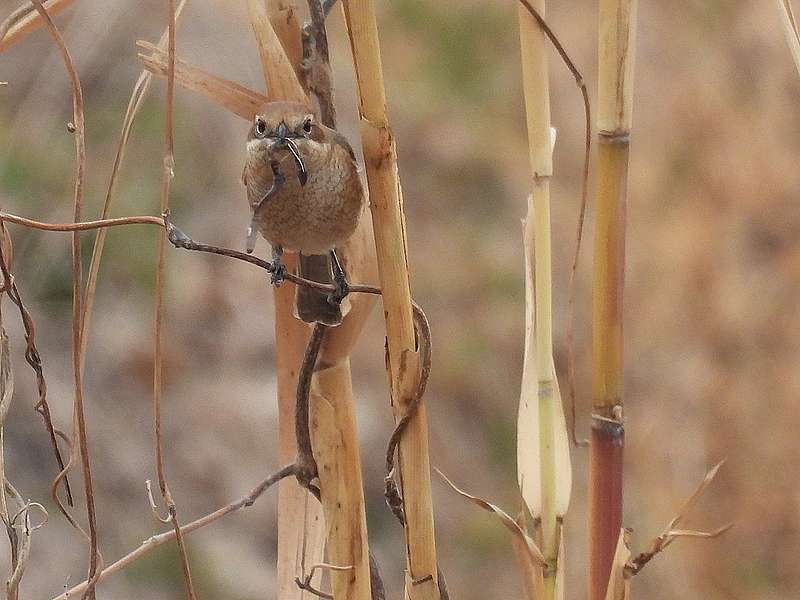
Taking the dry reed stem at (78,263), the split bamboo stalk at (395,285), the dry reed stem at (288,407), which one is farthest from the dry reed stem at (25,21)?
the split bamboo stalk at (395,285)

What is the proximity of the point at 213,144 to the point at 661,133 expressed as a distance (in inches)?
51.3

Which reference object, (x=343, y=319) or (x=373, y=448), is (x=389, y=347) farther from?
(x=373, y=448)

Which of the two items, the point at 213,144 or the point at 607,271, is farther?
the point at 213,144

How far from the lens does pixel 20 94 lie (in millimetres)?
2793

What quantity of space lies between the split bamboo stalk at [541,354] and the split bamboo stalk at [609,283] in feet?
0.09

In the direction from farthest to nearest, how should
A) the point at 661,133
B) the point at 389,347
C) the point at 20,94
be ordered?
1. the point at 20,94
2. the point at 661,133
3. the point at 389,347

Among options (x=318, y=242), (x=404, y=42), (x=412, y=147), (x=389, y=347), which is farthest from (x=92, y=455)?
(x=389, y=347)

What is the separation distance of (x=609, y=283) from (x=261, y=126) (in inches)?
11.4

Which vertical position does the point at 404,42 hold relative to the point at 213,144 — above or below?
above

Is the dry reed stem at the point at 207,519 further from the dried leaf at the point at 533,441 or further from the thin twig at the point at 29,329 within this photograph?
the dried leaf at the point at 533,441

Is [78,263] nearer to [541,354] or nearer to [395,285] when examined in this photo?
[395,285]

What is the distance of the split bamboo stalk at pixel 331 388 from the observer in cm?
75

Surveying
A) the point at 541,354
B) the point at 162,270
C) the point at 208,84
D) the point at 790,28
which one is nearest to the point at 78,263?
the point at 162,270

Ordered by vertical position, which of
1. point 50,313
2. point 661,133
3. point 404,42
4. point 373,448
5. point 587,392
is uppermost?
point 404,42
